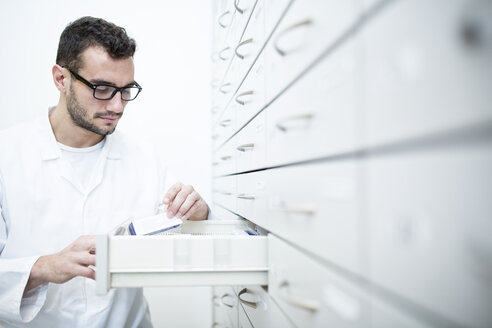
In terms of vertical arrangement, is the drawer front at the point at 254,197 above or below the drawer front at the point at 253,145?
below

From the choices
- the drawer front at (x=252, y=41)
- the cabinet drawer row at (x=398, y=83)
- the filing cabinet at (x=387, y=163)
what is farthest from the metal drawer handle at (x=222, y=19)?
the cabinet drawer row at (x=398, y=83)

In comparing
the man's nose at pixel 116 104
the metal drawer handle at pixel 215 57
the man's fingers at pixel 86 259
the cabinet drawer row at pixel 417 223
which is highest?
the metal drawer handle at pixel 215 57

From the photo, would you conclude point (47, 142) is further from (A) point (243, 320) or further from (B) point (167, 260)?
(A) point (243, 320)

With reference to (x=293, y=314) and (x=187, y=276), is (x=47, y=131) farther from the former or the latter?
(x=293, y=314)

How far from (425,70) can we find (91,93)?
99 cm

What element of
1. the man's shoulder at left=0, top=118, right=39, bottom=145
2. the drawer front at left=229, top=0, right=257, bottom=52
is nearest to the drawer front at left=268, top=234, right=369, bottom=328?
the drawer front at left=229, top=0, right=257, bottom=52

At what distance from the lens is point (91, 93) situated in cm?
99

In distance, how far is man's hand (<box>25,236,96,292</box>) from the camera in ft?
2.29

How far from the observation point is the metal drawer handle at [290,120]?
15.9 inches

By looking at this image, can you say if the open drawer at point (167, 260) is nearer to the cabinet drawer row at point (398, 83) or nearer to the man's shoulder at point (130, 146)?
the cabinet drawer row at point (398, 83)

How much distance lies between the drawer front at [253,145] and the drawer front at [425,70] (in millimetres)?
369

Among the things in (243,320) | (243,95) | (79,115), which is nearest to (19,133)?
(79,115)

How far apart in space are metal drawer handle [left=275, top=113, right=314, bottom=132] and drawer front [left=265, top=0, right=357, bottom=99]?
0.22ft

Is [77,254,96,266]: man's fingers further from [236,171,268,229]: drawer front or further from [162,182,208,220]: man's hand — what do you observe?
[236,171,268,229]: drawer front
